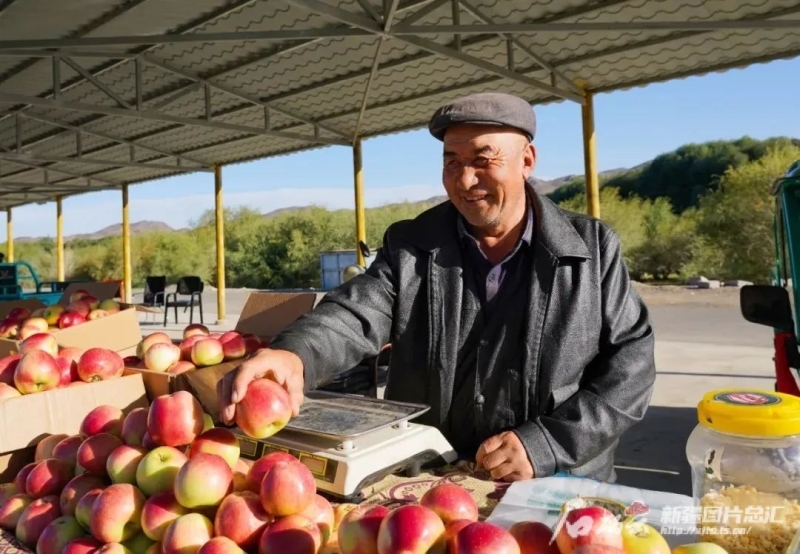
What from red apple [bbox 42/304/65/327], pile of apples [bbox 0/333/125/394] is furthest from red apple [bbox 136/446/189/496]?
red apple [bbox 42/304/65/327]

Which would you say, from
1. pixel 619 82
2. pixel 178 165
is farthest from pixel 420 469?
pixel 178 165

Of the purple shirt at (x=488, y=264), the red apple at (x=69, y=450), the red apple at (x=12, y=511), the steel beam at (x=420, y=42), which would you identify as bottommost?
the red apple at (x=12, y=511)

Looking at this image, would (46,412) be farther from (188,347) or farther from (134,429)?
(188,347)

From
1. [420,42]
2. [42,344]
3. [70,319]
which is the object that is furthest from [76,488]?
[420,42]

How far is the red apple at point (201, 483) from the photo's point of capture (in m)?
1.28

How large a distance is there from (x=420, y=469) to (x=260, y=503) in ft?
2.04

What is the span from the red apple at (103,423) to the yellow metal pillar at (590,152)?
20.6 feet

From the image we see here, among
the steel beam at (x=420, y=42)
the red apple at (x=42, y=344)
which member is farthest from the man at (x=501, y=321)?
the steel beam at (x=420, y=42)

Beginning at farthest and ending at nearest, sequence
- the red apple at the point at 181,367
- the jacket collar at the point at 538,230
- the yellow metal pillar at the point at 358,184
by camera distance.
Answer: the yellow metal pillar at the point at 358,184 < the red apple at the point at 181,367 < the jacket collar at the point at 538,230

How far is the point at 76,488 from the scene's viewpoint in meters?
1.53

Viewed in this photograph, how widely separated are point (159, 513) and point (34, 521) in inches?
18.0

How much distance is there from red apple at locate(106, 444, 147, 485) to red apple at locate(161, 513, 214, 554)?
0.27 meters

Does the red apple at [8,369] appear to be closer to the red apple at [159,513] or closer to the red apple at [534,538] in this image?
the red apple at [159,513]

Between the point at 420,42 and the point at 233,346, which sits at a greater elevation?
the point at 420,42
